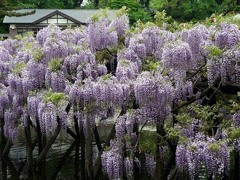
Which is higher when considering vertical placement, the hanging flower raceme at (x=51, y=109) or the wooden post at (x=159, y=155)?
the hanging flower raceme at (x=51, y=109)

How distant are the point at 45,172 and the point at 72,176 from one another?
3.34ft

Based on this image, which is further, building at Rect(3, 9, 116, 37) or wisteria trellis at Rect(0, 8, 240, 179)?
building at Rect(3, 9, 116, 37)

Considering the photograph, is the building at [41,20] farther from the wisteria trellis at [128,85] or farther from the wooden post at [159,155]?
the wooden post at [159,155]

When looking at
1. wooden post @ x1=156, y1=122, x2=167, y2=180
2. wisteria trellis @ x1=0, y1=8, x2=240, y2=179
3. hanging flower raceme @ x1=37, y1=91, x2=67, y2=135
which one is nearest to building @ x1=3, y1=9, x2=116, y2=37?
wisteria trellis @ x1=0, y1=8, x2=240, y2=179

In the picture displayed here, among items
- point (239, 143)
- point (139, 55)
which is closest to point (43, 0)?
point (139, 55)

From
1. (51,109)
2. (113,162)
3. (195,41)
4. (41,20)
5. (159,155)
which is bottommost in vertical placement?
(113,162)

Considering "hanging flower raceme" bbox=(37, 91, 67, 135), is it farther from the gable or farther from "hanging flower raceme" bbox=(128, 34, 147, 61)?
the gable

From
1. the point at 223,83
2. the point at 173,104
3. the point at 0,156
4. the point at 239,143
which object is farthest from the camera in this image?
the point at 0,156

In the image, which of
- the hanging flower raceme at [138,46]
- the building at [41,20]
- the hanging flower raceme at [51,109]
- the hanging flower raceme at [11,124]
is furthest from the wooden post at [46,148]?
the building at [41,20]

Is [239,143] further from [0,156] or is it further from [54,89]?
[0,156]

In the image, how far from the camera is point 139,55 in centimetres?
1192

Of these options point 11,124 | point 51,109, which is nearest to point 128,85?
point 51,109

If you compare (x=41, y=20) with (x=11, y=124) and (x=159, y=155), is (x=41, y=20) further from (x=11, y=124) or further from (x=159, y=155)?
(x=159, y=155)

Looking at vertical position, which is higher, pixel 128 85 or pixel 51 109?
pixel 128 85
